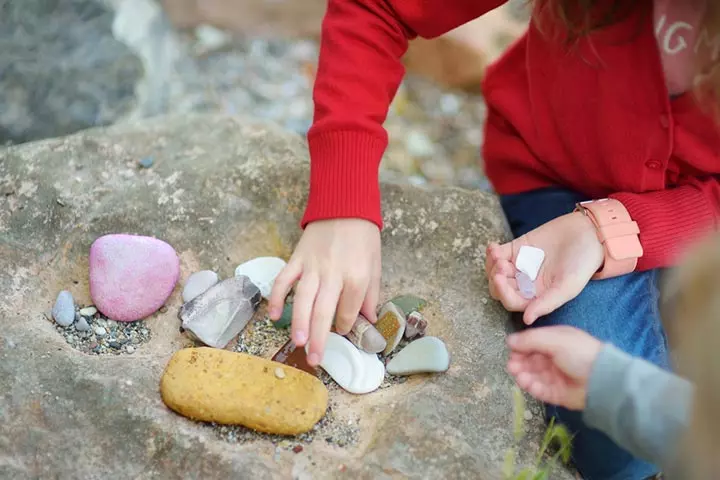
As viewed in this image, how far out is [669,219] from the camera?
1160 millimetres

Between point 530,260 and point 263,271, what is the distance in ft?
1.28

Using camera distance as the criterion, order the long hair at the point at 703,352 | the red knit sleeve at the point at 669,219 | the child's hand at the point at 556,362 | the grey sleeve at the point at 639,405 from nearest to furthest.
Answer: the long hair at the point at 703,352 < the grey sleeve at the point at 639,405 < the child's hand at the point at 556,362 < the red knit sleeve at the point at 669,219

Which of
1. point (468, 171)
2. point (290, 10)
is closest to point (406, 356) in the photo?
point (468, 171)

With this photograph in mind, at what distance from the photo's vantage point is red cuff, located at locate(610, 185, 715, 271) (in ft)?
3.78

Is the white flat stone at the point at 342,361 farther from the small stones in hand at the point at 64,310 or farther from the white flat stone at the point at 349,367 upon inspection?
the small stones in hand at the point at 64,310

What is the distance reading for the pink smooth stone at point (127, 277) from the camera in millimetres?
1098

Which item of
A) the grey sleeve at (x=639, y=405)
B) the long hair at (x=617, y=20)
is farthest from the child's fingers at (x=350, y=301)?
the long hair at (x=617, y=20)

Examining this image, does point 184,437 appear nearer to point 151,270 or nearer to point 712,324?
point 151,270

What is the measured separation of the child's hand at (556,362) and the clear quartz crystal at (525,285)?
21 centimetres

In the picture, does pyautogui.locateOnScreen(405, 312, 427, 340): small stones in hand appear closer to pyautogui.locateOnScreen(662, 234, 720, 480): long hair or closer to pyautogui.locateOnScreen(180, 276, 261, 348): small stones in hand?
pyautogui.locateOnScreen(180, 276, 261, 348): small stones in hand

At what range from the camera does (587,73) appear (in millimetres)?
1186

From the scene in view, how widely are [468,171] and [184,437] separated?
1314 millimetres

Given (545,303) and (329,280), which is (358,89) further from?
(545,303)

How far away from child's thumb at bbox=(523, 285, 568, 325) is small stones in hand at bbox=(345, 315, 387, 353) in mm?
198
